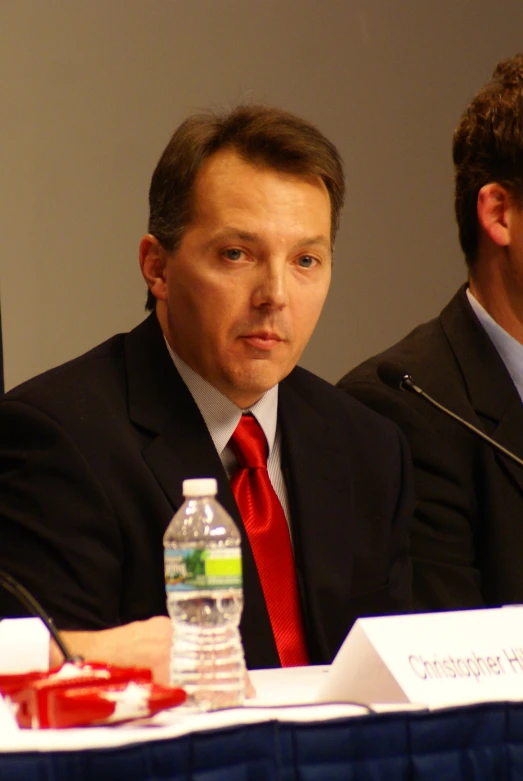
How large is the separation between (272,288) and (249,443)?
0.90ft

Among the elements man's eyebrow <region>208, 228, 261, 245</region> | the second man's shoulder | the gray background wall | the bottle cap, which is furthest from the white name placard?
the gray background wall

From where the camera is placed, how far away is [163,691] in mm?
1097

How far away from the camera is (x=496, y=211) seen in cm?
271

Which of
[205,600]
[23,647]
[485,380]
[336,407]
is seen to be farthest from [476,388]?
[23,647]

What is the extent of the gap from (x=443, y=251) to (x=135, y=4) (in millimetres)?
1300

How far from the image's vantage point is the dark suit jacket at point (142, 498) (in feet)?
6.27

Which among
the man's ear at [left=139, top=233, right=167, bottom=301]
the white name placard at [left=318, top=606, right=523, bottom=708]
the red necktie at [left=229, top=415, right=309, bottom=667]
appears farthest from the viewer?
the man's ear at [left=139, top=233, right=167, bottom=301]

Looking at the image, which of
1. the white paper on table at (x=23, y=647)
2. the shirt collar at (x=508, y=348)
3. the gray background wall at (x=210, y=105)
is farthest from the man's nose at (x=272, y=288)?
the gray background wall at (x=210, y=105)

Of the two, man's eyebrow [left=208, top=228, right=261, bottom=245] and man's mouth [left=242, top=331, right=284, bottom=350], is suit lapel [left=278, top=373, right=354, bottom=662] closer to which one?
man's mouth [left=242, top=331, right=284, bottom=350]

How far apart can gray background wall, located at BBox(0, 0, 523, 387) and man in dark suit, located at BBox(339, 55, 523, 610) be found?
3.02 ft

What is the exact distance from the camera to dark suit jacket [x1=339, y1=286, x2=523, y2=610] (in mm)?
2432

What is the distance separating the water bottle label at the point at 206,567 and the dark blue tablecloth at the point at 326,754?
10.6 inches

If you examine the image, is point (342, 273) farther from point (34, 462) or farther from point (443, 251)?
point (34, 462)

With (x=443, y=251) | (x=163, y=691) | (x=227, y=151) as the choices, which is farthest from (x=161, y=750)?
(x=443, y=251)
